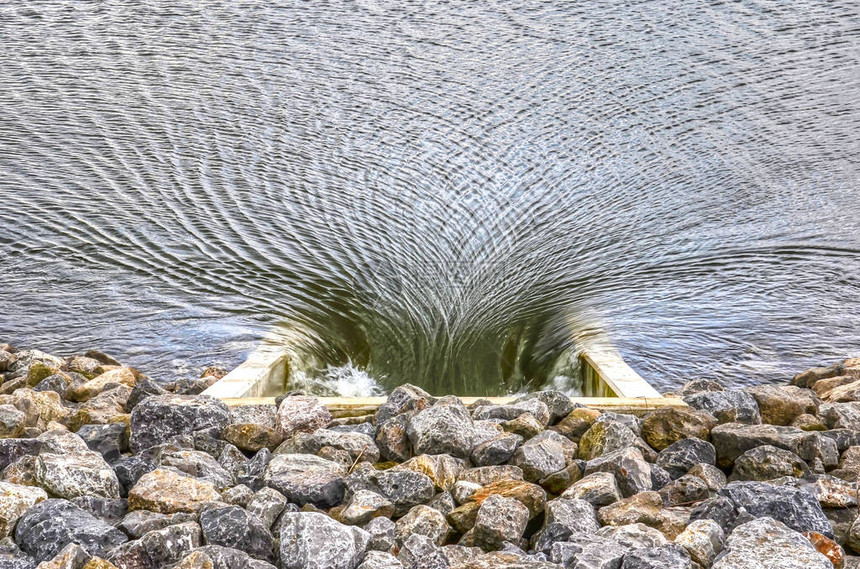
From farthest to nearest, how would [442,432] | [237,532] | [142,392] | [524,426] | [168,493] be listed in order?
[142,392] → [524,426] → [442,432] → [168,493] → [237,532]

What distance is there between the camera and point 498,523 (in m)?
2.61

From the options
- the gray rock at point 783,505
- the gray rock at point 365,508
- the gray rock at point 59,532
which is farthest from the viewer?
the gray rock at point 365,508

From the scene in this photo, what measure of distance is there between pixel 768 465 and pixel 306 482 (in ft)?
5.64

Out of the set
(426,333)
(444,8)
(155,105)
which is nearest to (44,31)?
(155,105)

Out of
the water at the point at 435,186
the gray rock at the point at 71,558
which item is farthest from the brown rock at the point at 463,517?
the water at the point at 435,186

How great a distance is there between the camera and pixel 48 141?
10.4m

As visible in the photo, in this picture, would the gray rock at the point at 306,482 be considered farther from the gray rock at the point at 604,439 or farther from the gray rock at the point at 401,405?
the gray rock at the point at 604,439

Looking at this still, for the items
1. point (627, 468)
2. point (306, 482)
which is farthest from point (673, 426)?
point (306, 482)

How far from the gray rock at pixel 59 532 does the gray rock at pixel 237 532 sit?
267 millimetres

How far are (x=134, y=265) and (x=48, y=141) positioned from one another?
376 centimetres

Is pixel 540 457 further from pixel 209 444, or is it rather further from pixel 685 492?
pixel 209 444

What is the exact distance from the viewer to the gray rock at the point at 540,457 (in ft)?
9.96

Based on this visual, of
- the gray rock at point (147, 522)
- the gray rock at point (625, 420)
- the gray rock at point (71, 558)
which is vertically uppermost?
the gray rock at point (625, 420)

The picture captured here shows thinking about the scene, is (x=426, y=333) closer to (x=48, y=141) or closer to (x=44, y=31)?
(x=48, y=141)
